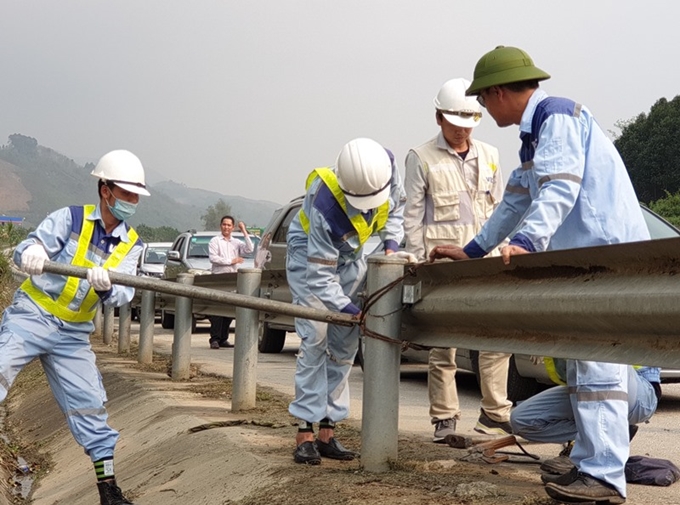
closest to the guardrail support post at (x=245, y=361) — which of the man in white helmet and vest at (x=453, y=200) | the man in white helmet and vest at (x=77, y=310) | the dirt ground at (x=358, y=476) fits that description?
the dirt ground at (x=358, y=476)

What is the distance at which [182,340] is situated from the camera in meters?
10.6

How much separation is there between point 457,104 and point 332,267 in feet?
5.31

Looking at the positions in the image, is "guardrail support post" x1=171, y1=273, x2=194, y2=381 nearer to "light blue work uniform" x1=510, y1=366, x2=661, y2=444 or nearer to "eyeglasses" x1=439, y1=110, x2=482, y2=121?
"eyeglasses" x1=439, y1=110, x2=482, y2=121

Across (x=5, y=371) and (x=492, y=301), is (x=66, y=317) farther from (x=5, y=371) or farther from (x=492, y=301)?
(x=492, y=301)

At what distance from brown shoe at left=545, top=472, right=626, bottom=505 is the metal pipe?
1488 millimetres

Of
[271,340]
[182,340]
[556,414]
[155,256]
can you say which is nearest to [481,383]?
[556,414]

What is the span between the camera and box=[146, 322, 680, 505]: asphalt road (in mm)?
6168

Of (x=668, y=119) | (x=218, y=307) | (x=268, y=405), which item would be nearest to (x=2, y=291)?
(x=218, y=307)

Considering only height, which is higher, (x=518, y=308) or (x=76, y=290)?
(x=518, y=308)

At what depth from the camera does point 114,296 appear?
616 cm

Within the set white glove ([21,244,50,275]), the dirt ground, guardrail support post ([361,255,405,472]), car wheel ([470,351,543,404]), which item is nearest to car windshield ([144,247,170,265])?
car wheel ([470,351,543,404])

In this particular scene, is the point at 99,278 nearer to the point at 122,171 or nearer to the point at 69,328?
the point at 69,328

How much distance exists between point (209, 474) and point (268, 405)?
98.2 inches

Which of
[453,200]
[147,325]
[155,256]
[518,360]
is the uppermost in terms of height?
[453,200]
